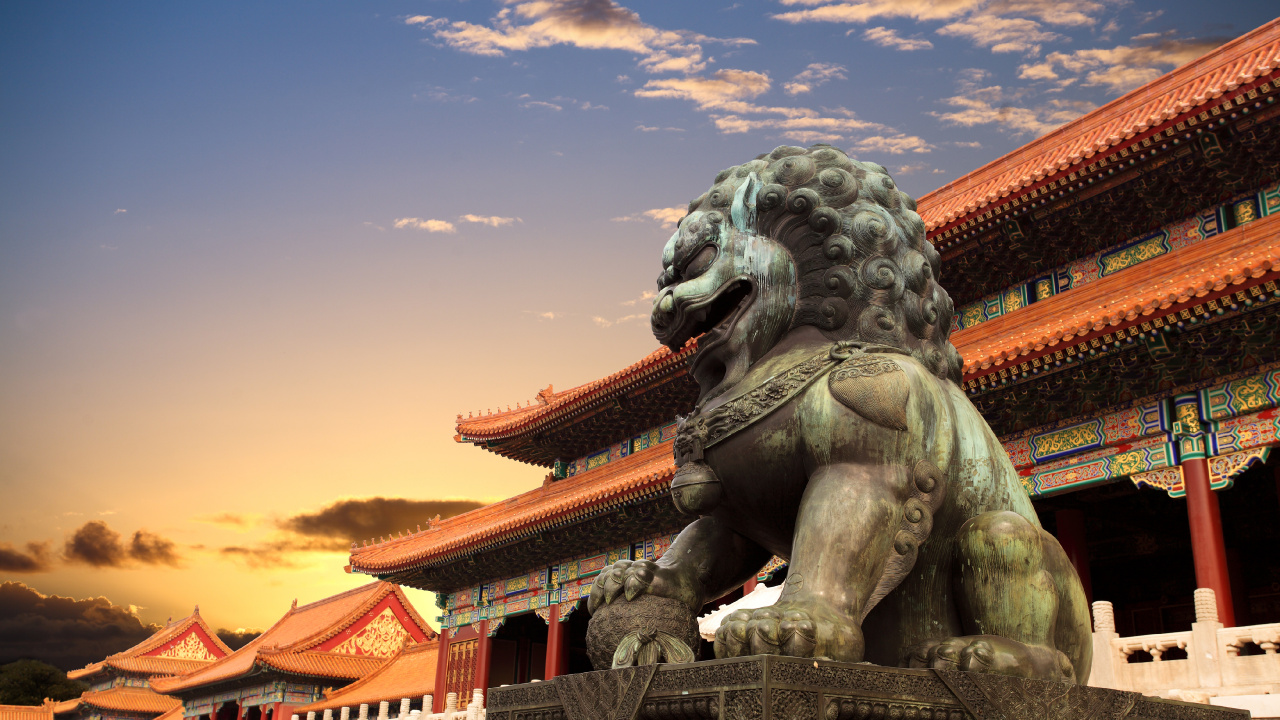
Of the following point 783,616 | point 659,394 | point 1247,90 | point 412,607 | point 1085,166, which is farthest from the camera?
point 412,607

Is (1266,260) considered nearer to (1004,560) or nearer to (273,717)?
(1004,560)

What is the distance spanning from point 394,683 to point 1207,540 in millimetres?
19594

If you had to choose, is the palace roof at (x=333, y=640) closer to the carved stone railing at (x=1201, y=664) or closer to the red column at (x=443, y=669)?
the red column at (x=443, y=669)

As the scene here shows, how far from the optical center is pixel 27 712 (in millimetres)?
37969

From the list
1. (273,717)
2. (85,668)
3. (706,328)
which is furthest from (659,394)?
(85,668)

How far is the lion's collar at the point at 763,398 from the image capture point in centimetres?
215

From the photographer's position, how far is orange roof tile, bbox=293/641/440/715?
2266cm

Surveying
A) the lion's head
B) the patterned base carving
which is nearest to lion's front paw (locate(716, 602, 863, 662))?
the patterned base carving

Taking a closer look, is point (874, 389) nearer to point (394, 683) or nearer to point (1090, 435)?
point (1090, 435)

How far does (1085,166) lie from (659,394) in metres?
7.28

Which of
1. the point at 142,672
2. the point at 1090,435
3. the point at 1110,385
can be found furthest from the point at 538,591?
the point at 142,672

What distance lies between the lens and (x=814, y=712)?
1.67 m

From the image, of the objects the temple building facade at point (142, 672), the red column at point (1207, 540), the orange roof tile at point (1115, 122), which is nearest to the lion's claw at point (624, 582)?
the red column at point (1207, 540)

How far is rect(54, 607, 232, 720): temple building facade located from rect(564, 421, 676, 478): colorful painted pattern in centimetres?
2323
